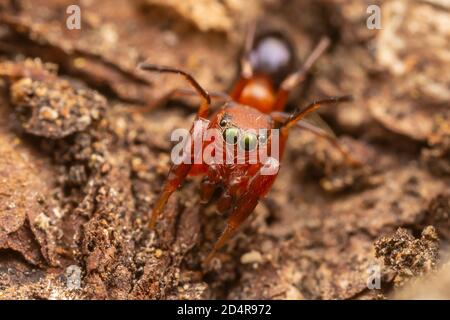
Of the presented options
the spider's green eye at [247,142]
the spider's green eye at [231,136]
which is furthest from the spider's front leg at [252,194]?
the spider's green eye at [231,136]

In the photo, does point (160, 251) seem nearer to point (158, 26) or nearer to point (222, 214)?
point (222, 214)

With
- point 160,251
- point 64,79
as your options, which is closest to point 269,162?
point 160,251

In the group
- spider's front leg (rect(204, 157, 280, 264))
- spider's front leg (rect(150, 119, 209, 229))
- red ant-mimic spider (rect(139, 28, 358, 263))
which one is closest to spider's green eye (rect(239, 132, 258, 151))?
red ant-mimic spider (rect(139, 28, 358, 263))

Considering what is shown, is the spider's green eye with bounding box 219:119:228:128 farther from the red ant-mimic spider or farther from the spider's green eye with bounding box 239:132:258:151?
the spider's green eye with bounding box 239:132:258:151

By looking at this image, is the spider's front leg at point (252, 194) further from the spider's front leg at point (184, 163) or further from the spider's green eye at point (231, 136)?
the spider's front leg at point (184, 163)

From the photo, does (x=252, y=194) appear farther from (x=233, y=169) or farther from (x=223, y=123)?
(x=223, y=123)

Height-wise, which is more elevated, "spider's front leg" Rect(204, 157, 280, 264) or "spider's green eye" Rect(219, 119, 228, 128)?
"spider's green eye" Rect(219, 119, 228, 128)

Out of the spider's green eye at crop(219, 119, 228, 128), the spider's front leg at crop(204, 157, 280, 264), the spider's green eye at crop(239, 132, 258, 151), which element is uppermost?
the spider's green eye at crop(219, 119, 228, 128)
